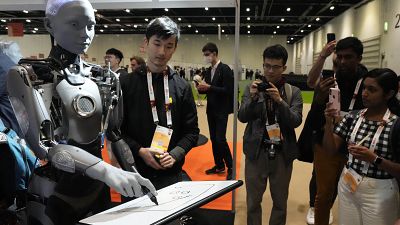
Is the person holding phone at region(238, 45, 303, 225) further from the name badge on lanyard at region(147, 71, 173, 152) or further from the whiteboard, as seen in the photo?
the whiteboard

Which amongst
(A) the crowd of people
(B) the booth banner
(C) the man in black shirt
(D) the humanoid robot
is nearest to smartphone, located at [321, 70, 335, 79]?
(A) the crowd of people

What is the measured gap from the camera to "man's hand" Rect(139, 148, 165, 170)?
1732 millimetres

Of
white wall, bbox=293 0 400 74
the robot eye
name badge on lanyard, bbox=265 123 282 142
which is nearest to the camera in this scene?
the robot eye

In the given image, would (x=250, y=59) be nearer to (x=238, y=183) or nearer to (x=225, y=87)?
(x=225, y=87)

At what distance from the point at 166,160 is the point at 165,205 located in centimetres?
56

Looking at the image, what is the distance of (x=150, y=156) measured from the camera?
1730mm

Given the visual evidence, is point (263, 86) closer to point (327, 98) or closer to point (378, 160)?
point (327, 98)

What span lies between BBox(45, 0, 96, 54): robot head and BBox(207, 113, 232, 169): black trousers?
2.89 metres

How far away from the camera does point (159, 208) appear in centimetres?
117

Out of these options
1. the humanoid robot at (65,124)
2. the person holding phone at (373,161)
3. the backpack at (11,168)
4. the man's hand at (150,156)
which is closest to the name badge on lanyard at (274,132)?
the person holding phone at (373,161)

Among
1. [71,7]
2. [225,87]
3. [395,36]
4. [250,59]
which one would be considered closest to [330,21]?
→ [250,59]

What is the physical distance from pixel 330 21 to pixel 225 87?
15.4 metres

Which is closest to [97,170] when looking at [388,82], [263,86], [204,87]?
[263,86]

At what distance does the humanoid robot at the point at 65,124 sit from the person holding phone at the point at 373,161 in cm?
140
